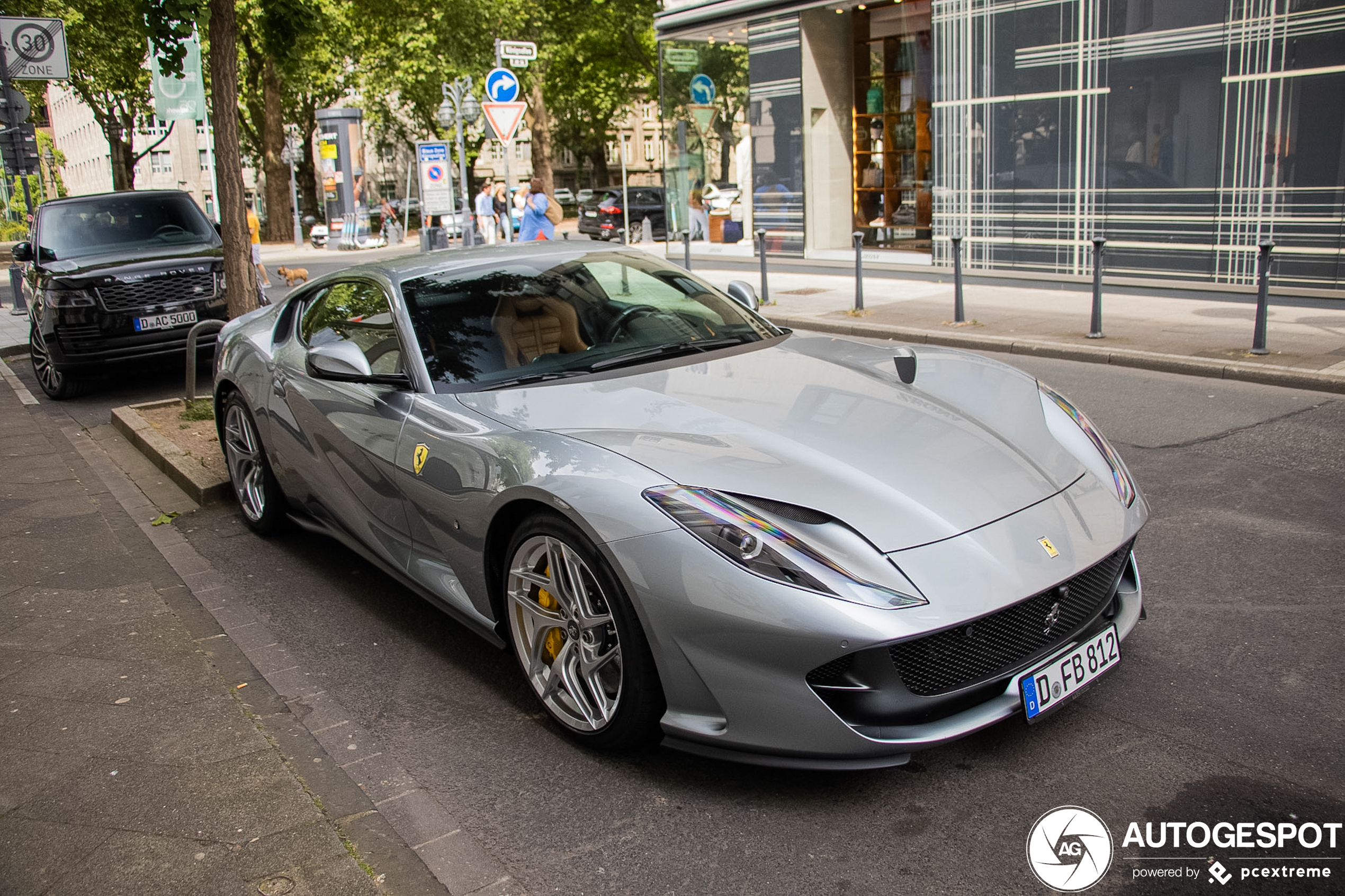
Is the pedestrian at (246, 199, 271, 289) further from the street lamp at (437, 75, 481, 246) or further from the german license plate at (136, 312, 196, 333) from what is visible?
the street lamp at (437, 75, 481, 246)

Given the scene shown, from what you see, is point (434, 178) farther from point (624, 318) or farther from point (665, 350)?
point (665, 350)

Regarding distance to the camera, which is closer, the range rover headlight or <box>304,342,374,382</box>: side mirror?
<box>304,342,374,382</box>: side mirror

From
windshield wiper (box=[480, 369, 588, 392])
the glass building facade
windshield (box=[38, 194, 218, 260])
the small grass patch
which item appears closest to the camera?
windshield wiper (box=[480, 369, 588, 392])

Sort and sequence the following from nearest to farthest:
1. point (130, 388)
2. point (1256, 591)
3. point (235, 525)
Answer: point (1256, 591), point (235, 525), point (130, 388)

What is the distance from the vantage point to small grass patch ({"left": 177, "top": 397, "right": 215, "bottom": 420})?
830 cm

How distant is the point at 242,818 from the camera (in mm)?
3014

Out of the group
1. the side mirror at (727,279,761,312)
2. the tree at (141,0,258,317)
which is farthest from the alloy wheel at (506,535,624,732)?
the tree at (141,0,258,317)

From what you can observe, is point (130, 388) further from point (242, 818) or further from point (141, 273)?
point (242, 818)

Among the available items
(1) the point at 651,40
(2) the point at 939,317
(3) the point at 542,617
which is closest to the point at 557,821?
(3) the point at 542,617

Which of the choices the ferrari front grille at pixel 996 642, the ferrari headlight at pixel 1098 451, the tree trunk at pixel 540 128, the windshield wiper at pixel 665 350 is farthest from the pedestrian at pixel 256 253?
the tree trunk at pixel 540 128

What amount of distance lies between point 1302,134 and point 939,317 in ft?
14.0

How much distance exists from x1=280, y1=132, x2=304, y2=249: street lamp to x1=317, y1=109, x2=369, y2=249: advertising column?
2.50 meters

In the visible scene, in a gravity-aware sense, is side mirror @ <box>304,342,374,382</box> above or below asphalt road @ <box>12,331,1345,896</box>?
above

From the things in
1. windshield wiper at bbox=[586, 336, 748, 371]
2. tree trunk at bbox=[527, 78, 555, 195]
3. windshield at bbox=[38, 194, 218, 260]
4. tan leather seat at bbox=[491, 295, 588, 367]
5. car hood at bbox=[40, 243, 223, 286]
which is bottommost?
windshield wiper at bbox=[586, 336, 748, 371]
